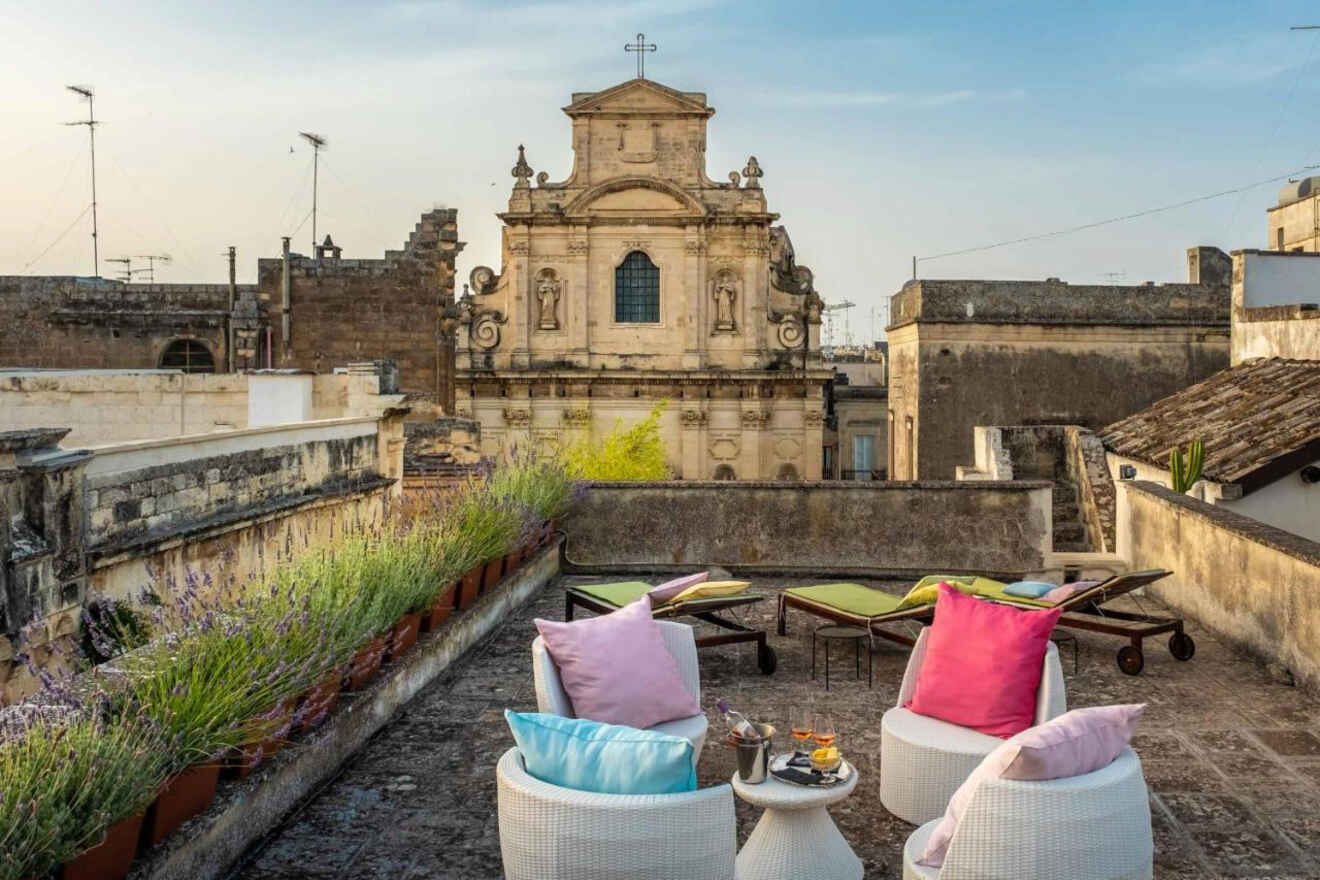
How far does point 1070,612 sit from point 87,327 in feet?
96.7

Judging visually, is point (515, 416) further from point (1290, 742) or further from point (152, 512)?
point (1290, 742)

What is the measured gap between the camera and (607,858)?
3.78 meters

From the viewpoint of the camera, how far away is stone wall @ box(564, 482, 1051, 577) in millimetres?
10953

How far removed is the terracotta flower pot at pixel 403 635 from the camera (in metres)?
6.61

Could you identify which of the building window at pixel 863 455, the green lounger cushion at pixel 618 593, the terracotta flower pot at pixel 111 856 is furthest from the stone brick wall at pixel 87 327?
the terracotta flower pot at pixel 111 856

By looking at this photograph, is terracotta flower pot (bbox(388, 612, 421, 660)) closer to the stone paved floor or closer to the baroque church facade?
the stone paved floor

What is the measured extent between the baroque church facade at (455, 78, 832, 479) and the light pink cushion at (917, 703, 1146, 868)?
25.7 metres

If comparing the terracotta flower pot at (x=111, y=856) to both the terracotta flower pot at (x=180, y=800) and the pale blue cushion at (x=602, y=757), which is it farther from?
the pale blue cushion at (x=602, y=757)

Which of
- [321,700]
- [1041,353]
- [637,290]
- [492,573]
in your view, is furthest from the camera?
[637,290]

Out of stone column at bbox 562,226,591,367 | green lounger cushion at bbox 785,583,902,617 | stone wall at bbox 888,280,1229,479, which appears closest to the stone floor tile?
green lounger cushion at bbox 785,583,902,617

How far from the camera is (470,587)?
8.24 metres

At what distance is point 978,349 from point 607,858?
69.8ft

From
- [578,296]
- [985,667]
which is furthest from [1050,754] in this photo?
[578,296]

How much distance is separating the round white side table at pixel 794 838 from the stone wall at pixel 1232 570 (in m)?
3.86
